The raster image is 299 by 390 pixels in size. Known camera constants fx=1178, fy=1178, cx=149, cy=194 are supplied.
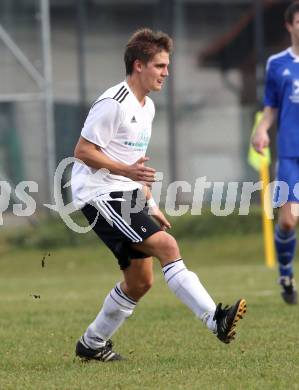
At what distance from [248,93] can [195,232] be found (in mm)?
2746

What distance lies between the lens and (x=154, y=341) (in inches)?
323

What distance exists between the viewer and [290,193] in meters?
9.90

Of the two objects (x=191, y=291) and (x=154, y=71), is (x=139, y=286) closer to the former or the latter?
(x=191, y=291)

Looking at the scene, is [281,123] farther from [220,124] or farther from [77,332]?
[220,124]

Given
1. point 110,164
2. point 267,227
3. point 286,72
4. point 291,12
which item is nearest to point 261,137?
point 286,72

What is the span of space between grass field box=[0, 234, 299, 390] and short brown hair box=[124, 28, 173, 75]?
72.4 inches

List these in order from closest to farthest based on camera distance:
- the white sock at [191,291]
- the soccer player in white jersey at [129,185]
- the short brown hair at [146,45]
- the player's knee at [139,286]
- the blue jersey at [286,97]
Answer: the white sock at [191,291]
the soccer player in white jersey at [129,185]
the short brown hair at [146,45]
the player's knee at [139,286]
the blue jersey at [286,97]

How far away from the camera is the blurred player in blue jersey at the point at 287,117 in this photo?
390 inches

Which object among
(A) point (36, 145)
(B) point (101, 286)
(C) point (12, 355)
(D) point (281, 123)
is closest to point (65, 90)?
(A) point (36, 145)

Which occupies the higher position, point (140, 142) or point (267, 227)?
point (140, 142)

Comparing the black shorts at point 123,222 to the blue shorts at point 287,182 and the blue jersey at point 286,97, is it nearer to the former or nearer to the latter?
the blue shorts at point 287,182

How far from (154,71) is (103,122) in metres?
0.45

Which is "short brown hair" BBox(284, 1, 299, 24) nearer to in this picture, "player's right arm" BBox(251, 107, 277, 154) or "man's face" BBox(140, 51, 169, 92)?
"player's right arm" BBox(251, 107, 277, 154)

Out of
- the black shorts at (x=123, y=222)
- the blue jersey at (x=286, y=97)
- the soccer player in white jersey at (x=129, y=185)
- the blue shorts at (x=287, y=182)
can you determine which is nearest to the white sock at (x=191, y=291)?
the soccer player in white jersey at (x=129, y=185)
